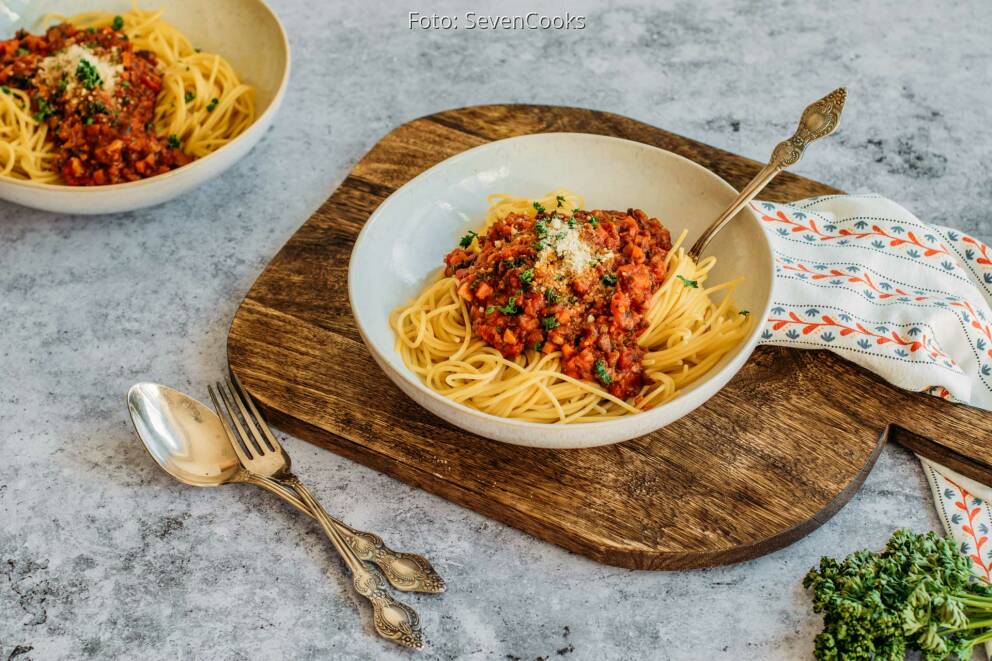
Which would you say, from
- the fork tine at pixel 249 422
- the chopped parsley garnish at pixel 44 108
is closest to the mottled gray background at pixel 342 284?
the fork tine at pixel 249 422

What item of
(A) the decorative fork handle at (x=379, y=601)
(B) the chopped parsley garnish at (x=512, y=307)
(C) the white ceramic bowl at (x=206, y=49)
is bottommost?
(A) the decorative fork handle at (x=379, y=601)

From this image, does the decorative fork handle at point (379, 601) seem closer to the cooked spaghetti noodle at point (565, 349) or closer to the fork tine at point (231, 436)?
the fork tine at point (231, 436)

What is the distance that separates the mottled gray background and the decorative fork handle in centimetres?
8

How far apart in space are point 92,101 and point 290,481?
2.37 m

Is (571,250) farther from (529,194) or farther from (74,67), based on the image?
(74,67)

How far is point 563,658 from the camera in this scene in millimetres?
3584

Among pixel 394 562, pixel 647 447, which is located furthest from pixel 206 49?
pixel 647 447

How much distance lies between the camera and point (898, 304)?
14.1 ft

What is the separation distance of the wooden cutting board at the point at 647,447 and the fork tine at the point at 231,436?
0.16 m

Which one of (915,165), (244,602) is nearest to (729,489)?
(244,602)

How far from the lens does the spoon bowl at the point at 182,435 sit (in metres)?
4.06

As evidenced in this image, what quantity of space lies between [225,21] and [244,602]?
3.48 m

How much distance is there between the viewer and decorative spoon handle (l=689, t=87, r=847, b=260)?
4301 millimetres

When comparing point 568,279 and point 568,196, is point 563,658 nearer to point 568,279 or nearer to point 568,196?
point 568,279
